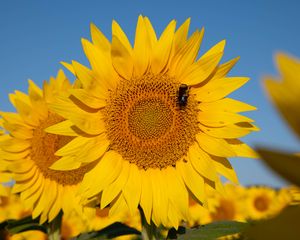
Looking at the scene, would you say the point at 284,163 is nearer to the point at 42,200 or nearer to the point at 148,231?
the point at 148,231

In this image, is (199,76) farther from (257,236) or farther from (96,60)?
(257,236)

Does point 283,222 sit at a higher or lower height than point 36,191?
lower

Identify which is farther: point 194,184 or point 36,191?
point 36,191

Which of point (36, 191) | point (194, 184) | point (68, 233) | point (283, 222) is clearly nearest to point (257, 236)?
point (283, 222)

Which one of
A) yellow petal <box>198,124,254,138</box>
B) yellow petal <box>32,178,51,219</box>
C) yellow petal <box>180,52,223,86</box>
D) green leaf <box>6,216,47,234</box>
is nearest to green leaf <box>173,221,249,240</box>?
yellow petal <box>198,124,254,138</box>

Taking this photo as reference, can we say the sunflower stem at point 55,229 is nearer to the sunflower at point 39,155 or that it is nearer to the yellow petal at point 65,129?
the sunflower at point 39,155

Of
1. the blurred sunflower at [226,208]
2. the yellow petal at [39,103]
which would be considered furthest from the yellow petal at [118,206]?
the blurred sunflower at [226,208]
